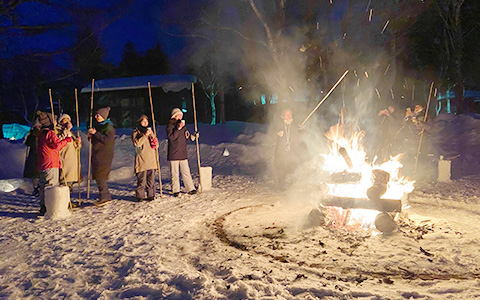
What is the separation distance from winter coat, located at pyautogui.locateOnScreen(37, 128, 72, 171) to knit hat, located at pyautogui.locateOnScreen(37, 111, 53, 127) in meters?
0.62

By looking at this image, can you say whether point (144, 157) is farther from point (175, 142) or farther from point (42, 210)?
point (42, 210)

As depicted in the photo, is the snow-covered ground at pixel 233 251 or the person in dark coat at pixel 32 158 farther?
the person in dark coat at pixel 32 158

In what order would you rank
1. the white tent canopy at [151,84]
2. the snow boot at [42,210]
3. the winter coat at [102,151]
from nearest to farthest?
the snow boot at [42,210] → the winter coat at [102,151] → the white tent canopy at [151,84]

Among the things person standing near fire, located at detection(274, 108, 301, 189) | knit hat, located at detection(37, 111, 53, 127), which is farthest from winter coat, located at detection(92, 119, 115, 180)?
person standing near fire, located at detection(274, 108, 301, 189)

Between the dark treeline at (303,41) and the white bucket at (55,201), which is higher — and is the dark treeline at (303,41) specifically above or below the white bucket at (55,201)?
above

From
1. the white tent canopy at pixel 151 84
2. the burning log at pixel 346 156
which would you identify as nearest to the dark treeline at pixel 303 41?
the white tent canopy at pixel 151 84

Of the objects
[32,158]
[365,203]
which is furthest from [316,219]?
[32,158]

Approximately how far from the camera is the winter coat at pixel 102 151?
7.16m

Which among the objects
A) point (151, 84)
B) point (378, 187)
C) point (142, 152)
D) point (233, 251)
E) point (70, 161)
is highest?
point (151, 84)

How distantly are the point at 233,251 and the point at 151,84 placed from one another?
62.8ft

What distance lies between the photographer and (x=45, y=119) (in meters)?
6.86

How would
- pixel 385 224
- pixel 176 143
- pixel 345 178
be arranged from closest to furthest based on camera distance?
pixel 385 224 → pixel 345 178 → pixel 176 143

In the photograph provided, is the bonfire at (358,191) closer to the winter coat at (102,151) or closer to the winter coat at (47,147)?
the winter coat at (102,151)

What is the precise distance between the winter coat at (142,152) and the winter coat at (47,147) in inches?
52.5
